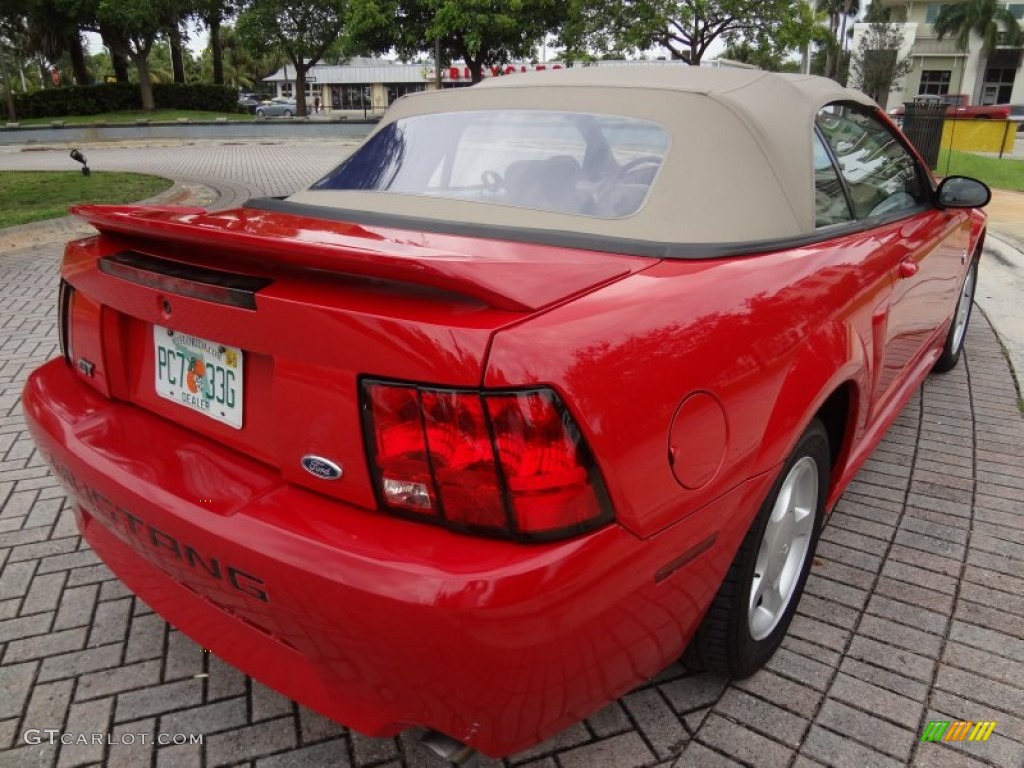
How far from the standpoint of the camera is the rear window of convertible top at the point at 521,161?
2271 millimetres

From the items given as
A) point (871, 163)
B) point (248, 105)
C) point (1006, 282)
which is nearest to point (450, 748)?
point (871, 163)

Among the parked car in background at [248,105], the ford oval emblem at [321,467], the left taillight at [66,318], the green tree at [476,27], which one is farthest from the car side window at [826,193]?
the parked car in background at [248,105]

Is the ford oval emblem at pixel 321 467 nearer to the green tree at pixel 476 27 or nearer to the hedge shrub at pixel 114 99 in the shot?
the green tree at pixel 476 27

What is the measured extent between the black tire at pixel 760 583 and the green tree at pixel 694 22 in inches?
988

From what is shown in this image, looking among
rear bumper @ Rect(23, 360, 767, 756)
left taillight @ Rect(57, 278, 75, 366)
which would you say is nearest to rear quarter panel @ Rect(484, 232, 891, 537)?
rear bumper @ Rect(23, 360, 767, 756)

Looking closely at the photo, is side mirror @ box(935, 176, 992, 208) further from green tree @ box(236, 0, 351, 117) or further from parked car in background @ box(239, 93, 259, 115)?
parked car in background @ box(239, 93, 259, 115)

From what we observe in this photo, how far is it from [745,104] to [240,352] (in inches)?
64.7

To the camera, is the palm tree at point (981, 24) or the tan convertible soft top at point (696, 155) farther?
the palm tree at point (981, 24)

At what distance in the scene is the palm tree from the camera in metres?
53.1

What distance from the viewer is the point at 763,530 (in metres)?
1.93

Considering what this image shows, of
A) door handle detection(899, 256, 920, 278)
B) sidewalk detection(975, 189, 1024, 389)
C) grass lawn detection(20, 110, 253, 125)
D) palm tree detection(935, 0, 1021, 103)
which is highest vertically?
palm tree detection(935, 0, 1021, 103)

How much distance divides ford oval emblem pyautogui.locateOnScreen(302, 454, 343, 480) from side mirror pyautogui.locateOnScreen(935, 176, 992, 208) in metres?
2.93

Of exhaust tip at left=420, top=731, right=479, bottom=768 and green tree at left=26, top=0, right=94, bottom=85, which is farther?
green tree at left=26, top=0, right=94, bottom=85

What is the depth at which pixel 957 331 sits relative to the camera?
4.70 meters
